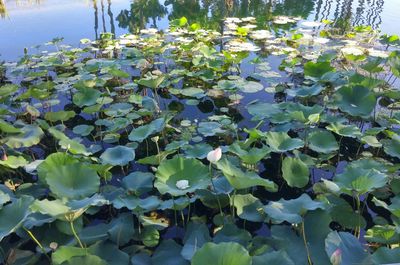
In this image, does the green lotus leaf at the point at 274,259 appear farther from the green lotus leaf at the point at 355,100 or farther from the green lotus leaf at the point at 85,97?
the green lotus leaf at the point at 85,97

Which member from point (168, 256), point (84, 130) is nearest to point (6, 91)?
point (84, 130)

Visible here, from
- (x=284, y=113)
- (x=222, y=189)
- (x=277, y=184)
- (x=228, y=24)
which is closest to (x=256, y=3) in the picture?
(x=228, y=24)

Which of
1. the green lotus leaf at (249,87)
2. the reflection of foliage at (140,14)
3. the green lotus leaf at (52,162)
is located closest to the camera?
the green lotus leaf at (52,162)

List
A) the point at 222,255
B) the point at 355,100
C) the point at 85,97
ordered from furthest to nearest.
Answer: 1. the point at 85,97
2. the point at 355,100
3. the point at 222,255

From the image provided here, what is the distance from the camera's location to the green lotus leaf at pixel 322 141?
1983 millimetres

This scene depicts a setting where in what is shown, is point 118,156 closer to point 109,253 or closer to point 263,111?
point 109,253

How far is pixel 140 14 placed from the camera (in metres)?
5.55

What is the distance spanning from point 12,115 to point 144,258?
1801mm

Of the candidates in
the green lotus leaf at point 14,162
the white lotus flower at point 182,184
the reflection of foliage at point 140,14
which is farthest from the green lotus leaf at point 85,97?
the reflection of foliage at point 140,14

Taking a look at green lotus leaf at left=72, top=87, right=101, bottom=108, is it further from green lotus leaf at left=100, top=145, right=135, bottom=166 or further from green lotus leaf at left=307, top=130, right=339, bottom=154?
green lotus leaf at left=307, top=130, right=339, bottom=154

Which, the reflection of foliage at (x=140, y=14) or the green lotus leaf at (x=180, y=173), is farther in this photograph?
the reflection of foliage at (x=140, y=14)

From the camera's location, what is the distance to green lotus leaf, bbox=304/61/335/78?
2.69 meters

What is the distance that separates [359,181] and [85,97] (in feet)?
6.04

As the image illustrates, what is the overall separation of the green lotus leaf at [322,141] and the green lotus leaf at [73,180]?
1.12 metres
